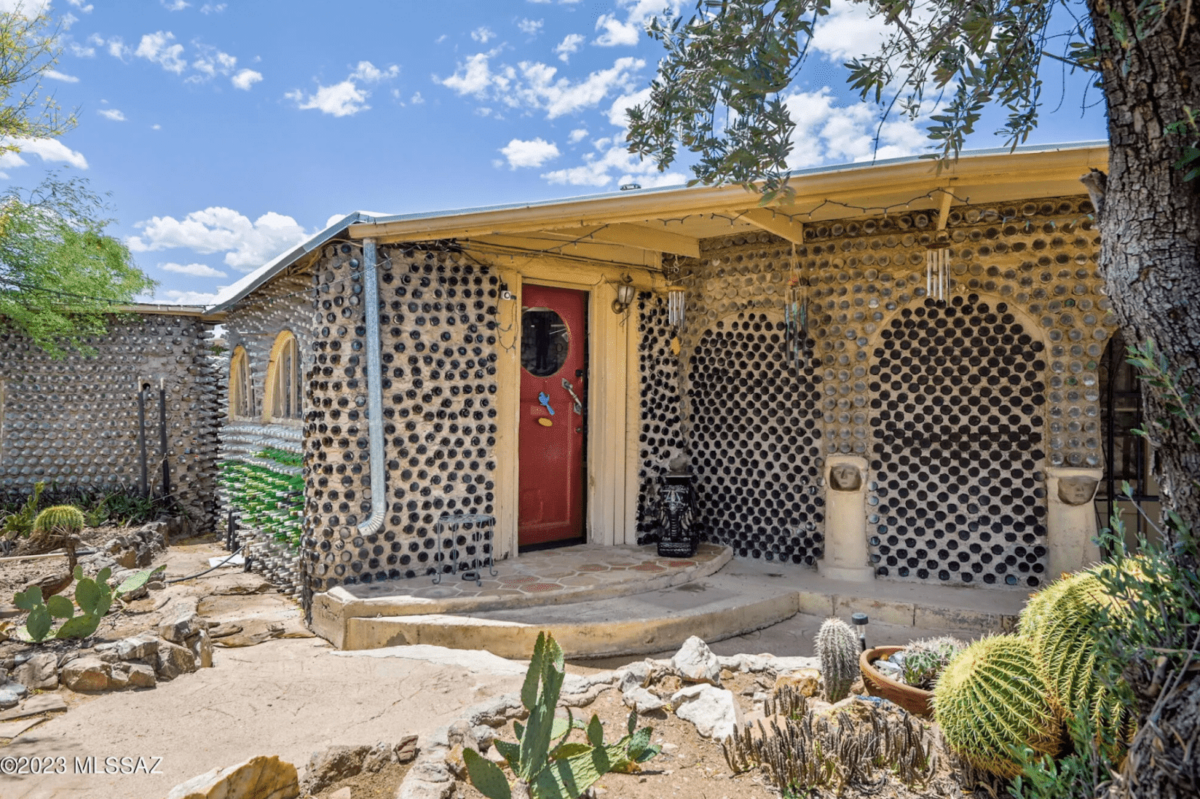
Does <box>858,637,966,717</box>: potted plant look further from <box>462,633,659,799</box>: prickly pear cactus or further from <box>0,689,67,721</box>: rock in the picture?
<box>0,689,67,721</box>: rock

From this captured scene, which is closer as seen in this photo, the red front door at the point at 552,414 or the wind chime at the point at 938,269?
the wind chime at the point at 938,269

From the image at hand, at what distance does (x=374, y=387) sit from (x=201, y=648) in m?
2.13

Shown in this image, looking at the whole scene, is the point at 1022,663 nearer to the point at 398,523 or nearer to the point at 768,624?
the point at 768,624

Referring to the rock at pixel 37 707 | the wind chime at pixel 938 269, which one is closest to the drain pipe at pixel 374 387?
the rock at pixel 37 707

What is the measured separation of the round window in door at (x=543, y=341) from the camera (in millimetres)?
6756

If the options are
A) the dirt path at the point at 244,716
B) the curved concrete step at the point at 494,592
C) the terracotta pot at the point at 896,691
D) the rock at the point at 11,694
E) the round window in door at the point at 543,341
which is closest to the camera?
the dirt path at the point at 244,716

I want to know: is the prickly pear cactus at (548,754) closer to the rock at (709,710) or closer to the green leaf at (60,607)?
the rock at (709,710)

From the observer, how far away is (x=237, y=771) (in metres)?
2.38

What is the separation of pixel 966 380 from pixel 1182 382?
14.8ft

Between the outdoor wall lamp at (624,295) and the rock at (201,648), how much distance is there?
14.3 ft

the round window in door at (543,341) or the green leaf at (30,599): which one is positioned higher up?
the round window in door at (543,341)

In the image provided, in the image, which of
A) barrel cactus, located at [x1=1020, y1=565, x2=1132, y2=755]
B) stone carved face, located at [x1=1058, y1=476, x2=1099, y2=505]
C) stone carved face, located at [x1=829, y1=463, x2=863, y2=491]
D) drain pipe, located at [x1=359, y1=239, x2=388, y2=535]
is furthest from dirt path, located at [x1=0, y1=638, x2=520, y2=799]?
stone carved face, located at [x1=1058, y1=476, x2=1099, y2=505]

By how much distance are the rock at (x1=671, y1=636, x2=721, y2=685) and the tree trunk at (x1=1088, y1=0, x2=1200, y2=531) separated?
237 cm

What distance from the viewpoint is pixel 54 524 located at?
8.48 meters
